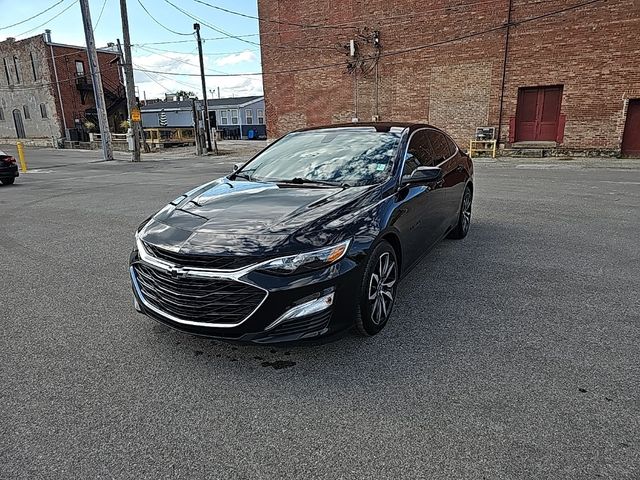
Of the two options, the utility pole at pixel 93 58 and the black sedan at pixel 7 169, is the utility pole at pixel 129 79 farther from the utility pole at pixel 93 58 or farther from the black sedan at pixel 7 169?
the black sedan at pixel 7 169

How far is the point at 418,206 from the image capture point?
152 inches

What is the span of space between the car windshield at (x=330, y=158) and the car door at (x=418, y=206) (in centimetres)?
21

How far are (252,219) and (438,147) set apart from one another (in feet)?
9.43

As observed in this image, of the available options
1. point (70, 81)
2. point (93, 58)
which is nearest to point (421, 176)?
point (93, 58)

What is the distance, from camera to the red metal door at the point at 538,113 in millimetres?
17697

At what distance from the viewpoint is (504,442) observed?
2135 millimetres

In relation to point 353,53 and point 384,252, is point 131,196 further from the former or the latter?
point 353,53

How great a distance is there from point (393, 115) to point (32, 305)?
1912 centimetres

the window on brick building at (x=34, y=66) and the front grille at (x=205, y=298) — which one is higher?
the window on brick building at (x=34, y=66)

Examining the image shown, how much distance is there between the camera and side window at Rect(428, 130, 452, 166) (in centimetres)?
473

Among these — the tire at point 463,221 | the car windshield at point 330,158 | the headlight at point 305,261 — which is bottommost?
the tire at point 463,221

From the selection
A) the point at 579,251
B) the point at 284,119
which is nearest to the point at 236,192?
the point at 579,251

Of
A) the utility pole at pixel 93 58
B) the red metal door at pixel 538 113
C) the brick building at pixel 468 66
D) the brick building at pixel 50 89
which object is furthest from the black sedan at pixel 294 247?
→ the brick building at pixel 50 89

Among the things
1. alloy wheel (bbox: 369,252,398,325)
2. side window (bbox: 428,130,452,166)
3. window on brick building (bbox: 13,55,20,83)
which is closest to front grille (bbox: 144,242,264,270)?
alloy wheel (bbox: 369,252,398,325)
